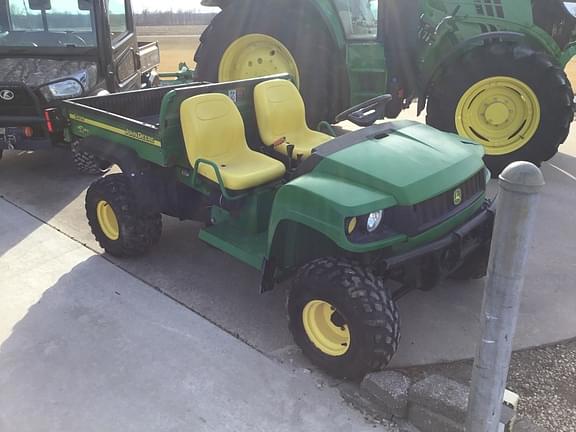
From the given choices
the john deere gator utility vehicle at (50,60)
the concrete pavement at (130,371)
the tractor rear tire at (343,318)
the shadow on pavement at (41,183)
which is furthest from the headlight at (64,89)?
the tractor rear tire at (343,318)

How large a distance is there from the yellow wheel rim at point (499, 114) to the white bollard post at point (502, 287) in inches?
142

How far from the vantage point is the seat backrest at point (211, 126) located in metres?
3.22

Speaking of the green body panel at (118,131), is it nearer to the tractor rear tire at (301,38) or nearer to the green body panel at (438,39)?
the tractor rear tire at (301,38)

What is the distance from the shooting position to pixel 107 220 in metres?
3.72

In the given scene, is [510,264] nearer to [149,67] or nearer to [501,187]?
[501,187]

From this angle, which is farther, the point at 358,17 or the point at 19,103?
the point at 358,17

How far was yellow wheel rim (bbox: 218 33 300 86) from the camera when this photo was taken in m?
5.76

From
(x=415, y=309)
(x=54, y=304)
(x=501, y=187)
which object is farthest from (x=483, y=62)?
(x=54, y=304)

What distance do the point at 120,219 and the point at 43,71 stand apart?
256 cm

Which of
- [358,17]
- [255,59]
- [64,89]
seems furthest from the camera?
[358,17]

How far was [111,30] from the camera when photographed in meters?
5.79

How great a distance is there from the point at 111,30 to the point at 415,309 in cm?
454

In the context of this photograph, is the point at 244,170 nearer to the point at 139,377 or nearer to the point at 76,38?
the point at 139,377

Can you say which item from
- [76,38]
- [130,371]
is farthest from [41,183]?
[130,371]
